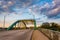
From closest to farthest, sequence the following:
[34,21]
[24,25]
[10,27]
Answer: [10,27] < [34,21] < [24,25]

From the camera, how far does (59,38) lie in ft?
38.2

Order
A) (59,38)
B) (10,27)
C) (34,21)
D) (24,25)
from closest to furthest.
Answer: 1. (59,38)
2. (10,27)
3. (34,21)
4. (24,25)

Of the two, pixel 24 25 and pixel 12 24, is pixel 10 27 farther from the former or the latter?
pixel 24 25

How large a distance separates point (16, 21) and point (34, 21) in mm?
10757

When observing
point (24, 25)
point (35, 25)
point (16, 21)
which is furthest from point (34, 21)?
point (24, 25)

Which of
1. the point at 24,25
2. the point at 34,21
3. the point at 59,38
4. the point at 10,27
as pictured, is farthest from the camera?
the point at 24,25

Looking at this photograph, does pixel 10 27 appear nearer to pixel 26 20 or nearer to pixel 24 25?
pixel 26 20

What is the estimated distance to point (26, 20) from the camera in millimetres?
124438

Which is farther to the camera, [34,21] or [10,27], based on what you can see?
[34,21]

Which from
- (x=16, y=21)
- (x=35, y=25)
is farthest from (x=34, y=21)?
(x=16, y=21)

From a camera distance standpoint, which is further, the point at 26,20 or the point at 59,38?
the point at 26,20

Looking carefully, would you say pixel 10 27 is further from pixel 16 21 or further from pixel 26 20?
pixel 26 20

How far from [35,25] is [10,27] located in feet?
53.5

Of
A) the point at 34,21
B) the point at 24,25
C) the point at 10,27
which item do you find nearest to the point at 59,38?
the point at 10,27
